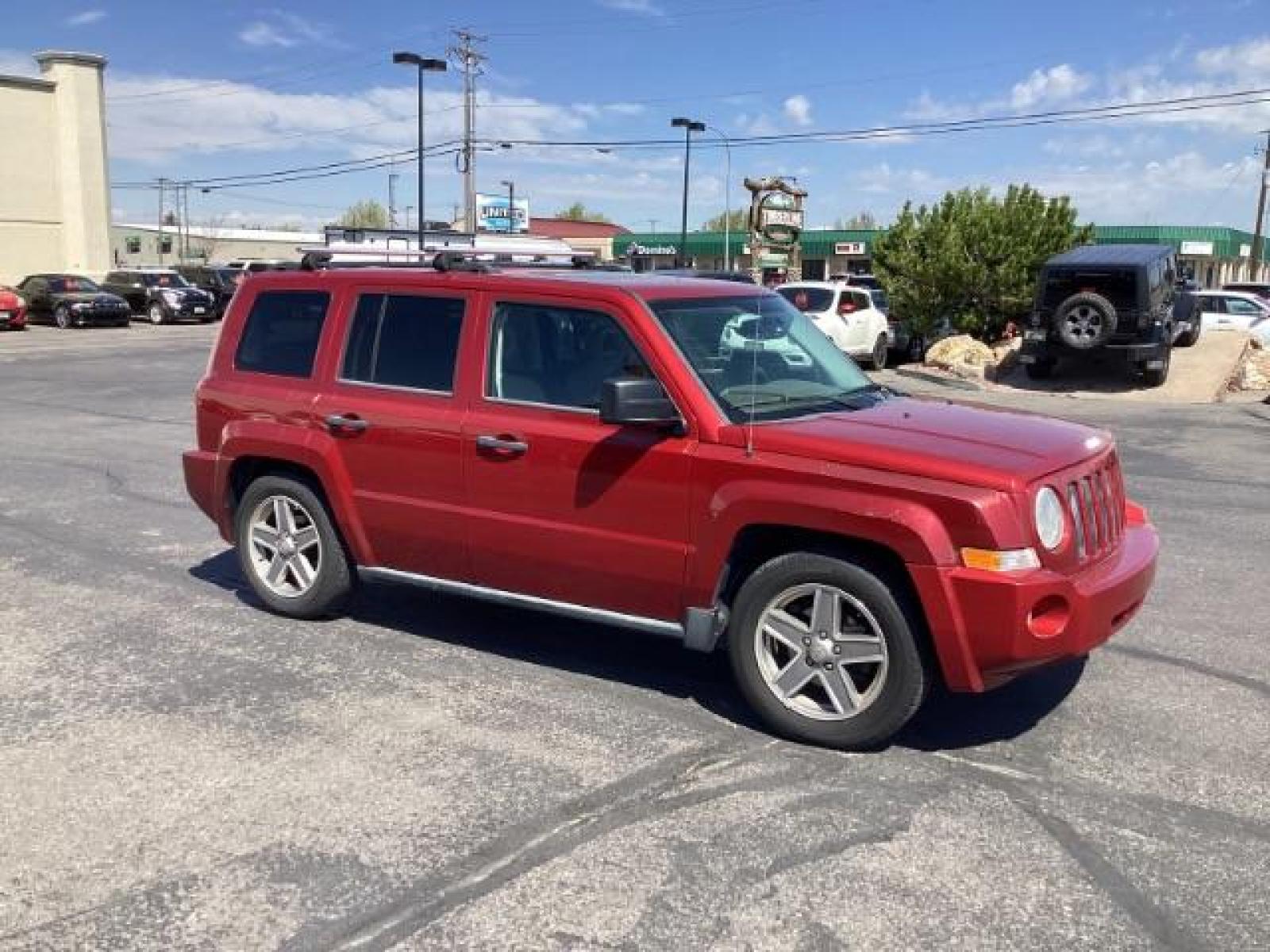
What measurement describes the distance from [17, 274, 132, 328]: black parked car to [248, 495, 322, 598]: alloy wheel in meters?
32.4

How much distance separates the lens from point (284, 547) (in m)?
5.96

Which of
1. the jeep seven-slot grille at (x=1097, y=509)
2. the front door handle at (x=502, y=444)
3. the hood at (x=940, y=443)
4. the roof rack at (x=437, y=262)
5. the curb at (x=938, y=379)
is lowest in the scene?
the curb at (x=938, y=379)

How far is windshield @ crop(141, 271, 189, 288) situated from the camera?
1518 inches

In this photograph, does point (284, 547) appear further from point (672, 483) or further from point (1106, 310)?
point (1106, 310)

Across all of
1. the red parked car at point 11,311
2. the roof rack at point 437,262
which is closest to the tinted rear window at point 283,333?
the roof rack at point 437,262

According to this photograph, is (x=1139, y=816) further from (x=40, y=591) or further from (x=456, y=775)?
(x=40, y=591)

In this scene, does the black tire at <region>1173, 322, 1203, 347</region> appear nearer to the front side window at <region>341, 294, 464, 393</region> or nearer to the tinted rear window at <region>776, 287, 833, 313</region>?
the tinted rear window at <region>776, 287, 833, 313</region>

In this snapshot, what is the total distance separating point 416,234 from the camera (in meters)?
8.14

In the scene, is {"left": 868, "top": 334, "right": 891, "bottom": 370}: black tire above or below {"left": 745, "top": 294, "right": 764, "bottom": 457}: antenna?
below

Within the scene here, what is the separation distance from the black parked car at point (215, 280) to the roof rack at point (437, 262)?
3485cm

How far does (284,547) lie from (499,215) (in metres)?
82.9

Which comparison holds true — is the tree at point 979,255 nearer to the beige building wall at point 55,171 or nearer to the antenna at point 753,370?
the antenna at point 753,370

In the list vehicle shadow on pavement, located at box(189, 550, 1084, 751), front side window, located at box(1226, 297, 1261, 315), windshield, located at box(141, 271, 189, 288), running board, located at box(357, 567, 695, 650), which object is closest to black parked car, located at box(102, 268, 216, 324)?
windshield, located at box(141, 271, 189, 288)

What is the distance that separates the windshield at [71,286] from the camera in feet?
116
